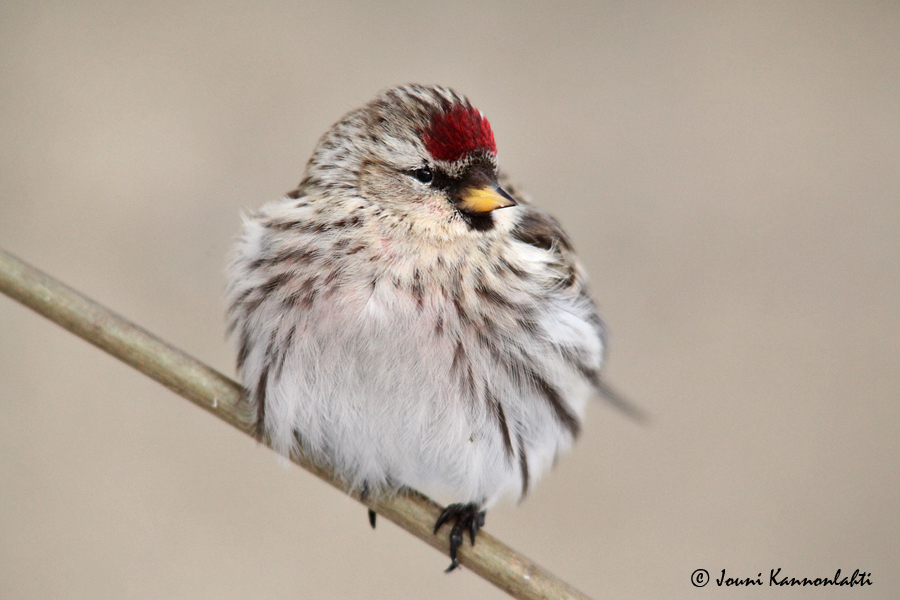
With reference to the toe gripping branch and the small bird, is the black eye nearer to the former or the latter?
the small bird

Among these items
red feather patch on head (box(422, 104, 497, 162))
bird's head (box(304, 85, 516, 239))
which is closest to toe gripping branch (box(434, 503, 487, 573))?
bird's head (box(304, 85, 516, 239))

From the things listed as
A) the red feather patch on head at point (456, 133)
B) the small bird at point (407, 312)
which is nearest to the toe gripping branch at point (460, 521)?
the small bird at point (407, 312)

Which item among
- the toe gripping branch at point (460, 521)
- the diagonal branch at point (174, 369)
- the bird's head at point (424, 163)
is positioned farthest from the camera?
the toe gripping branch at point (460, 521)

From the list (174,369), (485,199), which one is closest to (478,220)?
(485,199)

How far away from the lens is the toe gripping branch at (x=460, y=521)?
5.29 ft

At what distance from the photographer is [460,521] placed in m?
1.67

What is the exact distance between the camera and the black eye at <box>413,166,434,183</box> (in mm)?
1502

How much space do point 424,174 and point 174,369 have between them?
19.8 inches

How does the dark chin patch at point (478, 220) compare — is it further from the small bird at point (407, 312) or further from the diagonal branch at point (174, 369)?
the diagonal branch at point (174, 369)

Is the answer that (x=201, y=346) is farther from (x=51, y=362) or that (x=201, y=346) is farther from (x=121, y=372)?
(x=51, y=362)

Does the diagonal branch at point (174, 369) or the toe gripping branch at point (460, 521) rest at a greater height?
the diagonal branch at point (174, 369)

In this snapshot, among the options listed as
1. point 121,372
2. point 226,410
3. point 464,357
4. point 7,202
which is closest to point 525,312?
point 464,357

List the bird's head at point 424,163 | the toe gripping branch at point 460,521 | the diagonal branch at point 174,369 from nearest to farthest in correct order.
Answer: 1. the diagonal branch at point 174,369
2. the bird's head at point 424,163
3. the toe gripping branch at point 460,521

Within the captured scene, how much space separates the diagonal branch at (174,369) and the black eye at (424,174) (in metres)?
0.46
